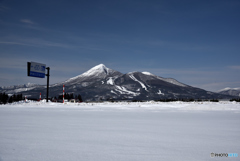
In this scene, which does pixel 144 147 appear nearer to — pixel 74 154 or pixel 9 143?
pixel 74 154

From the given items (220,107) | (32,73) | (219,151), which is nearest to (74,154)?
(219,151)

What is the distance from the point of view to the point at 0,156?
291 centimetres

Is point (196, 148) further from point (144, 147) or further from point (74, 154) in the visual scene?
point (74, 154)

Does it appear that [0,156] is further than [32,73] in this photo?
No

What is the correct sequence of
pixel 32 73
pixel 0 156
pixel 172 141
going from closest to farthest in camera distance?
pixel 0 156, pixel 172 141, pixel 32 73

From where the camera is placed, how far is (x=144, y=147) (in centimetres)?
370

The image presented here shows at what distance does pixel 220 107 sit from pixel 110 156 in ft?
64.6

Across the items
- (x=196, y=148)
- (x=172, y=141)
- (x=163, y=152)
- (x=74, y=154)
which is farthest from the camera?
(x=172, y=141)

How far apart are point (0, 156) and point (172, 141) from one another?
3.23 metres

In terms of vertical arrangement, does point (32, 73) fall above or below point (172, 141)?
above

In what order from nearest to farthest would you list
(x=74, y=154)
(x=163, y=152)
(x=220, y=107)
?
1. (x=74, y=154)
2. (x=163, y=152)
3. (x=220, y=107)

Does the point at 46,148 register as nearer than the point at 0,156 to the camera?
Result: No

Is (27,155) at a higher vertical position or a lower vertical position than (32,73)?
lower

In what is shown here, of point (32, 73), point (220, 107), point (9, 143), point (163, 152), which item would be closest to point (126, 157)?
point (163, 152)
